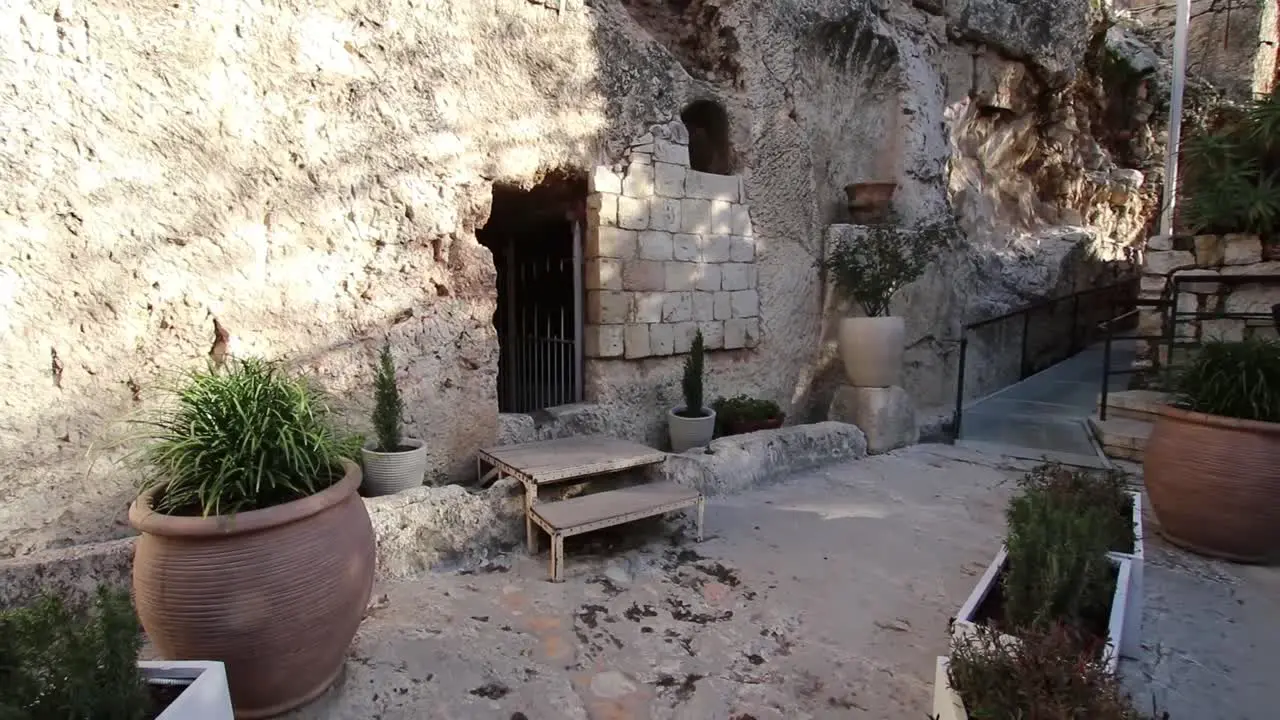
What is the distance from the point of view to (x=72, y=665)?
1.46 m

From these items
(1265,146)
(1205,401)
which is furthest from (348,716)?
(1265,146)

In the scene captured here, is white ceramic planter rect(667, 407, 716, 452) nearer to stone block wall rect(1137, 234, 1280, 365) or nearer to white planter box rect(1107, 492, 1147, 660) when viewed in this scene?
white planter box rect(1107, 492, 1147, 660)

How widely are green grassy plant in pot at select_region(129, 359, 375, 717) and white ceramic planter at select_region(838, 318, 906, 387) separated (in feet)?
13.9

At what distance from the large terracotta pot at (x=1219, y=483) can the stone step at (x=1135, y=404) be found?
2378 mm

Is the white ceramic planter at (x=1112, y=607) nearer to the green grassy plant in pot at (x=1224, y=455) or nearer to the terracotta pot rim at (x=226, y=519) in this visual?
the green grassy plant in pot at (x=1224, y=455)

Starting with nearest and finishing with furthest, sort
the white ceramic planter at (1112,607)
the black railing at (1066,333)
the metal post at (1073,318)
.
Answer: the white ceramic planter at (1112,607) < the black railing at (1066,333) < the metal post at (1073,318)

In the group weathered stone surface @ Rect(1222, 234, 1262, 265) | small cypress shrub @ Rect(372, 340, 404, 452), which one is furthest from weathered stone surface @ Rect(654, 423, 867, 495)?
weathered stone surface @ Rect(1222, 234, 1262, 265)

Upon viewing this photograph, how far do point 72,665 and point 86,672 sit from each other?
0.11ft

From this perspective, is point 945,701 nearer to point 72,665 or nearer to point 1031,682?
point 1031,682

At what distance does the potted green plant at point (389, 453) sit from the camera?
131 inches

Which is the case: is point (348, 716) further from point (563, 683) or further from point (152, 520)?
point (152, 520)

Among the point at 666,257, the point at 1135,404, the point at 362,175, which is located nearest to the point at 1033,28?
the point at 1135,404

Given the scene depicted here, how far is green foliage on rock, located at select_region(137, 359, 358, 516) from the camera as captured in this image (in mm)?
2098

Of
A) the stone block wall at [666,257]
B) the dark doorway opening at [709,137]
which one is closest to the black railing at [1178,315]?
the stone block wall at [666,257]
